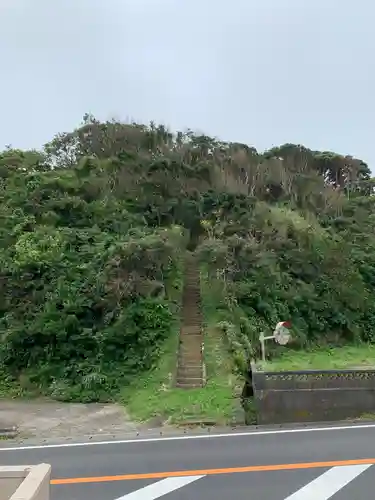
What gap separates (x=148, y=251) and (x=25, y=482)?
14872 mm

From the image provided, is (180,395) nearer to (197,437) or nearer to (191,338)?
(197,437)

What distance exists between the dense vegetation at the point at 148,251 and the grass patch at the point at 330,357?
2.86 feet

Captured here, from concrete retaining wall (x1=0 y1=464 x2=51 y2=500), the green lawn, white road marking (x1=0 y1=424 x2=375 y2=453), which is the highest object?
concrete retaining wall (x1=0 y1=464 x2=51 y2=500)

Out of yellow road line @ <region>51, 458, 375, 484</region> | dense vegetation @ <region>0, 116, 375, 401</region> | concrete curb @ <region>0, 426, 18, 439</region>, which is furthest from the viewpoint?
dense vegetation @ <region>0, 116, 375, 401</region>

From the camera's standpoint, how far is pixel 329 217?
28.7m

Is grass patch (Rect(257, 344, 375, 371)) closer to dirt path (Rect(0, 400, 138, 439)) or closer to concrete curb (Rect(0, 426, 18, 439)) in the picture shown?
dirt path (Rect(0, 400, 138, 439))

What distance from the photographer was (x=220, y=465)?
24.9ft

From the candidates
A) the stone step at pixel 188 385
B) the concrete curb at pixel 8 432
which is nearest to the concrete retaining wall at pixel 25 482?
the concrete curb at pixel 8 432

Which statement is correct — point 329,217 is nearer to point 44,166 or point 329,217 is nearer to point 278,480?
point 44,166

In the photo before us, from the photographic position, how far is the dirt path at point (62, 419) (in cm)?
1152

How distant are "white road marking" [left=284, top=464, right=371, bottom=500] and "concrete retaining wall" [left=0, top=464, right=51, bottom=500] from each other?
11.4 ft

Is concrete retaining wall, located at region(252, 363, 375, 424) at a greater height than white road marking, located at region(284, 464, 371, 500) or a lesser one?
greater

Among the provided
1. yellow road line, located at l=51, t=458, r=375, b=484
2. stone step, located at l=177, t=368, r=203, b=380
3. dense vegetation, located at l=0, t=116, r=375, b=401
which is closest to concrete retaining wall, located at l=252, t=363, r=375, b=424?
dense vegetation, located at l=0, t=116, r=375, b=401

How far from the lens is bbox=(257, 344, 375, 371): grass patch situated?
15367 mm
